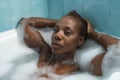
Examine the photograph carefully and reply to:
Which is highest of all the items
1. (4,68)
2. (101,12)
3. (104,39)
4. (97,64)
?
(101,12)

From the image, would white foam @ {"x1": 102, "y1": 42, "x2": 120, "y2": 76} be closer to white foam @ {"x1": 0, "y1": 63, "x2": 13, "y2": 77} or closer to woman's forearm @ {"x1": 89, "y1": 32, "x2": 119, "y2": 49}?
woman's forearm @ {"x1": 89, "y1": 32, "x2": 119, "y2": 49}

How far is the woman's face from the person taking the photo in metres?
1.39

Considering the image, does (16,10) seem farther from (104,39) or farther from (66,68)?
(104,39)

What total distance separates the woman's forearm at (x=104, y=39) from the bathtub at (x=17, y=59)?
0.04m

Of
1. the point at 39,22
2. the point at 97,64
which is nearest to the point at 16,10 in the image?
the point at 39,22

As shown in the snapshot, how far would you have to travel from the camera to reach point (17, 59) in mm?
1645

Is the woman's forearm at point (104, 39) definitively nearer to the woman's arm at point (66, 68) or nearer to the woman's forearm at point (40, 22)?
the woman's arm at point (66, 68)

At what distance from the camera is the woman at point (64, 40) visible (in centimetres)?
140

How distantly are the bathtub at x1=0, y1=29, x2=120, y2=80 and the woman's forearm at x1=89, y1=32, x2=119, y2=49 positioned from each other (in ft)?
0.12

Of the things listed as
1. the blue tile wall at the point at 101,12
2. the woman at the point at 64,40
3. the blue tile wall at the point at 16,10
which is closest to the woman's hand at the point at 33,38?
the woman at the point at 64,40

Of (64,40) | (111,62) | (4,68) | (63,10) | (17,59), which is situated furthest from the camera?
(63,10)

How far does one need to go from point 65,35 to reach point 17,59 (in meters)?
0.44

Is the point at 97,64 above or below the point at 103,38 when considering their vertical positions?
below

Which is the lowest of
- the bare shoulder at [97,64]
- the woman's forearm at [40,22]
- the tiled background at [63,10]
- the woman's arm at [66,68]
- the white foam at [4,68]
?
the white foam at [4,68]
